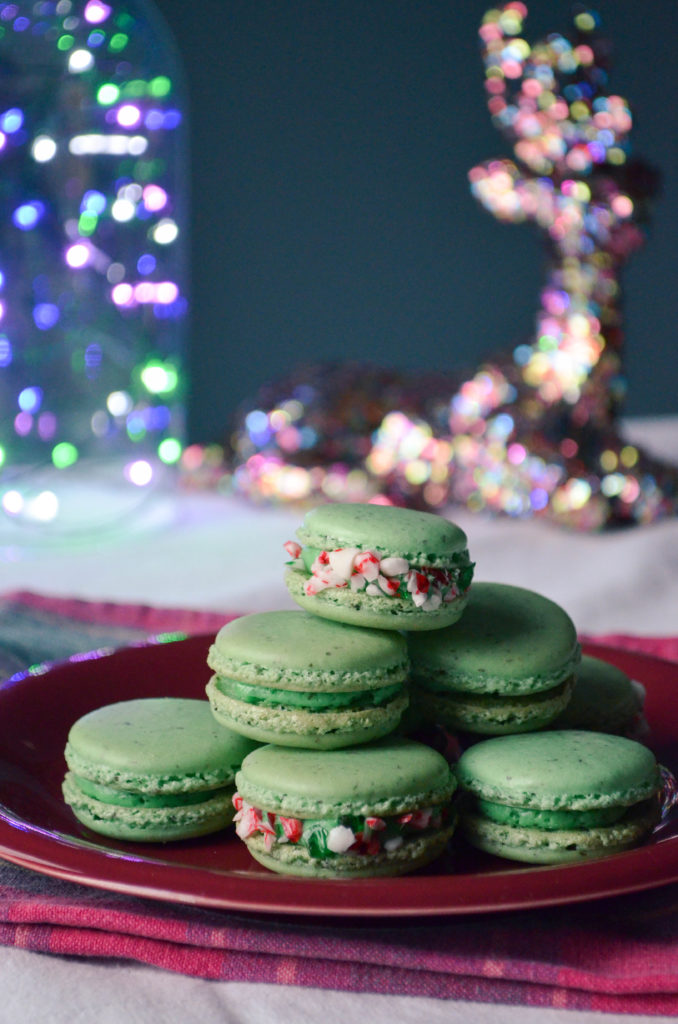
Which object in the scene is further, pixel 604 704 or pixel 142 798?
pixel 604 704

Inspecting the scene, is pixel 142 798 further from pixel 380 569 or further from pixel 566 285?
pixel 566 285

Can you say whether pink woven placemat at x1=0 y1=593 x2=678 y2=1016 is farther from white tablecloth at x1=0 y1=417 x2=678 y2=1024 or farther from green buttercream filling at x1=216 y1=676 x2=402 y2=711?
white tablecloth at x1=0 y1=417 x2=678 y2=1024

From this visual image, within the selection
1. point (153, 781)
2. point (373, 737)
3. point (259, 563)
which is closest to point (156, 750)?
point (153, 781)

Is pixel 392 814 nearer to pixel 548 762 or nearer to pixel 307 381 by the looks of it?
pixel 548 762

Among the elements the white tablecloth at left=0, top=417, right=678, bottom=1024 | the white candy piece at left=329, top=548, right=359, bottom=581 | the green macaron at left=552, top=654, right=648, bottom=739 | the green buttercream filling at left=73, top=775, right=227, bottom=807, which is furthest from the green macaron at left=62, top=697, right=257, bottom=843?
the white tablecloth at left=0, top=417, right=678, bottom=1024

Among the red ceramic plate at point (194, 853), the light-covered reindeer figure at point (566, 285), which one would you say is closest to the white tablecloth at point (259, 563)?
the light-covered reindeer figure at point (566, 285)

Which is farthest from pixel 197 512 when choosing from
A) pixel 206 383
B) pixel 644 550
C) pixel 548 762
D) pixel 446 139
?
pixel 548 762
